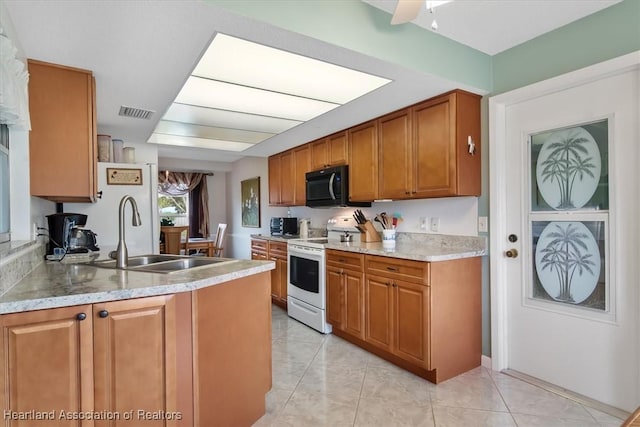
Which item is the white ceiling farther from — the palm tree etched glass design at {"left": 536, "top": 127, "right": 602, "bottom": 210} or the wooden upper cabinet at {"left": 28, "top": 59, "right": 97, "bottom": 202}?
the palm tree etched glass design at {"left": 536, "top": 127, "right": 602, "bottom": 210}

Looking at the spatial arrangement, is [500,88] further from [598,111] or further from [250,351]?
[250,351]

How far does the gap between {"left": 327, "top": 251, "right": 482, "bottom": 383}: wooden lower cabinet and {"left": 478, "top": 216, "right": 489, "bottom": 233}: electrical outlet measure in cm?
24

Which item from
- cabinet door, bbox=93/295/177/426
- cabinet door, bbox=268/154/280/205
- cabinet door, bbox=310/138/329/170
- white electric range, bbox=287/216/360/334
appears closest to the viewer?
cabinet door, bbox=93/295/177/426

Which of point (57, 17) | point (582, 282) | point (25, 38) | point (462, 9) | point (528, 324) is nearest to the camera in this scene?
point (57, 17)

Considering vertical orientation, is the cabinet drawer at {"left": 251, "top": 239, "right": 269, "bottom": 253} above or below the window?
below

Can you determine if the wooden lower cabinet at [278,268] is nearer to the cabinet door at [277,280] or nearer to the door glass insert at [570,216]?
the cabinet door at [277,280]

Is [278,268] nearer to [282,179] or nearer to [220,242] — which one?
[282,179]

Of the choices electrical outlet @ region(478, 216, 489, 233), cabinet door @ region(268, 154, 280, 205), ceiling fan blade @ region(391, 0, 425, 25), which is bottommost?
electrical outlet @ region(478, 216, 489, 233)

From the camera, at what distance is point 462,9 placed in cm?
203

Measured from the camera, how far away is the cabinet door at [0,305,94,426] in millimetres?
1174

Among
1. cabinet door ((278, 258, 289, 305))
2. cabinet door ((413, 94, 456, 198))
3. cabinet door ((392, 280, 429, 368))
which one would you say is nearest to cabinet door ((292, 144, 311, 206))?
cabinet door ((278, 258, 289, 305))

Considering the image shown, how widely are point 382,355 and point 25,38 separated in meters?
3.10

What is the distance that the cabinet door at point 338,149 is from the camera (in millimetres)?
3637

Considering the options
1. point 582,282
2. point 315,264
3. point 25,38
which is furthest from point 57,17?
point 582,282
